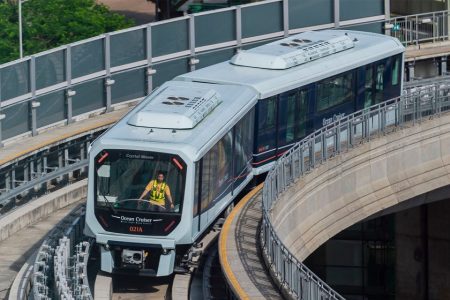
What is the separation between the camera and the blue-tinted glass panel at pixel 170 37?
135 feet

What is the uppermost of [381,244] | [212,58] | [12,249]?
[212,58]

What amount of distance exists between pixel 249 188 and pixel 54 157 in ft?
14.9

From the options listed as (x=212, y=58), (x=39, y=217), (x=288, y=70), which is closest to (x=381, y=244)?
(x=212, y=58)

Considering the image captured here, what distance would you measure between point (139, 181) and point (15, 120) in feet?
22.9

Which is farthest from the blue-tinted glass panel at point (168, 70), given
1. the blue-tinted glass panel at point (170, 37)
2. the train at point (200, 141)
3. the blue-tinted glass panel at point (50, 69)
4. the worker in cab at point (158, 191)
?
the worker in cab at point (158, 191)

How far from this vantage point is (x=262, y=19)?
4378cm

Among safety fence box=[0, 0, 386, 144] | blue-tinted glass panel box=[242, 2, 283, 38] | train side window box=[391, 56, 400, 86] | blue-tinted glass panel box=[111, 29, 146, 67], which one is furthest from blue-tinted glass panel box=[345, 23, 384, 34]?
blue-tinted glass panel box=[111, 29, 146, 67]

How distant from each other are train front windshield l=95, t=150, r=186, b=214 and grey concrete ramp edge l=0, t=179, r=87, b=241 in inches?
141

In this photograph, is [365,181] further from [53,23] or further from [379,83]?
[53,23]

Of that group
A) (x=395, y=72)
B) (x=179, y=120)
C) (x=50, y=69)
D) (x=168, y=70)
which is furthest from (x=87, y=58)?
(x=395, y=72)

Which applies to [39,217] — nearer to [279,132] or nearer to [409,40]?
[279,132]

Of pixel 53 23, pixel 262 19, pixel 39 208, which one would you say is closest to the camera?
pixel 39 208

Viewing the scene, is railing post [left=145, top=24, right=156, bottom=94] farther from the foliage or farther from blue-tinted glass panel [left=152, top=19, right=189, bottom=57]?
the foliage

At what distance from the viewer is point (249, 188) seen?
120 feet
